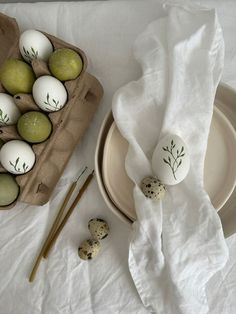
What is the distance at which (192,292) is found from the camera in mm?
470

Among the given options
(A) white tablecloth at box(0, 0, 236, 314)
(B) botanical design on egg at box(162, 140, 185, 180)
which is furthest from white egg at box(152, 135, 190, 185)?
(A) white tablecloth at box(0, 0, 236, 314)

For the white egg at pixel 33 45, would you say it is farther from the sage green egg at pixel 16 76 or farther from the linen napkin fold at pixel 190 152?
the linen napkin fold at pixel 190 152

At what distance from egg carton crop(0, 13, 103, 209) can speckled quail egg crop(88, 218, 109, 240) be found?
8 cm

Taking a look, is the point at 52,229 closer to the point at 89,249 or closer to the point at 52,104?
the point at 89,249

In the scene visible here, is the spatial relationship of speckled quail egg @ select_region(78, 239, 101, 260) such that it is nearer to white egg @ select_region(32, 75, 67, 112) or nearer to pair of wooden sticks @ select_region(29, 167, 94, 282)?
pair of wooden sticks @ select_region(29, 167, 94, 282)

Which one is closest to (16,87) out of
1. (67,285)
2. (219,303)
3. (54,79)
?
(54,79)

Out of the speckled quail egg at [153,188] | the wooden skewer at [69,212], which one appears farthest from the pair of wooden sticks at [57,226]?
the speckled quail egg at [153,188]

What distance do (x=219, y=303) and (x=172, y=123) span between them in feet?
0.82

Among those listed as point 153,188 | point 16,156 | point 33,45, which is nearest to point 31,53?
point 33,45

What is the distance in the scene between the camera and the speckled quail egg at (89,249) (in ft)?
1.64

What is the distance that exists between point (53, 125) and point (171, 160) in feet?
0.54

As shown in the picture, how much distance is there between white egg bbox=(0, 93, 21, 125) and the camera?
474 mm

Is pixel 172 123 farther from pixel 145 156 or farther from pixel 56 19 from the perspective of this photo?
pixel 56 19

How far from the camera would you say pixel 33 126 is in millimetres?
464
